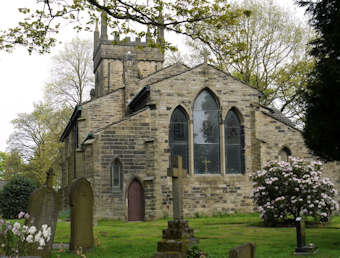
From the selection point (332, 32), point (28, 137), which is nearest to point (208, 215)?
point (332, 32)

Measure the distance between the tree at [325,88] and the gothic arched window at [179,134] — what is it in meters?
11.7

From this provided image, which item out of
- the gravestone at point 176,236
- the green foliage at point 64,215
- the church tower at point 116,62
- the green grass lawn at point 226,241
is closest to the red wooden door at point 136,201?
the green foliage at point 64,215

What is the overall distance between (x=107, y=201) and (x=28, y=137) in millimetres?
27553

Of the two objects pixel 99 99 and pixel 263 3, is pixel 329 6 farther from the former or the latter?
pixel 263 3

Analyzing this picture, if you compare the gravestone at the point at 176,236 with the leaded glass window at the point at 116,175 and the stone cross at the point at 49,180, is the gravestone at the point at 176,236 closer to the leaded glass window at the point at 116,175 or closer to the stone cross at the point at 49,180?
the stone cross at the point at 49,180

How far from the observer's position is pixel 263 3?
35500 millimetres

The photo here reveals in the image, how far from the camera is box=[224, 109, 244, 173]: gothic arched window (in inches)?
952

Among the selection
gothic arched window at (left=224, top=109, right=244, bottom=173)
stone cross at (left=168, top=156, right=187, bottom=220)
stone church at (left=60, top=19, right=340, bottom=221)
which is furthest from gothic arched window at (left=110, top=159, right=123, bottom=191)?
stone cross at (left=168, top=156, right=187, bottom=220)

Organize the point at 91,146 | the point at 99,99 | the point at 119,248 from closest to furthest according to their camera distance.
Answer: the point at 119,248
the point at 91,146
the point at 99,99

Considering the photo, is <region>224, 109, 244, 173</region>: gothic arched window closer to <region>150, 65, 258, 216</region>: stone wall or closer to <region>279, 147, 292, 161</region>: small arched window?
<region>150, 65, 258, 216</region>: stone wall

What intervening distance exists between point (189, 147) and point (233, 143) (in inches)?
101

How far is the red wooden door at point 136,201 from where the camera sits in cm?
2311

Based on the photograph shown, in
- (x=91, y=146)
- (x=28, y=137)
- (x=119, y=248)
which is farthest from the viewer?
(x=28, y=137)

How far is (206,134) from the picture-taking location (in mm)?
24109
